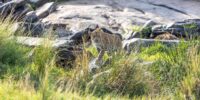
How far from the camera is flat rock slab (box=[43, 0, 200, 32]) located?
15414mm

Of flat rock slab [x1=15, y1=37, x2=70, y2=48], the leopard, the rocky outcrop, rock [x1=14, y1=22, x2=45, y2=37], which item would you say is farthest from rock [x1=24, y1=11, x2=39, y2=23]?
the leopard

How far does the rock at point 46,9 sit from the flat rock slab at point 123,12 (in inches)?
6.7

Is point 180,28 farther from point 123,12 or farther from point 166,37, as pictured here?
point 123,12

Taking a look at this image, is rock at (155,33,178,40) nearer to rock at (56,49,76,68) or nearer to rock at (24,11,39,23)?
rock at (24,11,39,23)

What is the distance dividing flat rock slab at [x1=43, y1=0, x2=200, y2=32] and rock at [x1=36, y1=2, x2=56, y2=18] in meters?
0.17

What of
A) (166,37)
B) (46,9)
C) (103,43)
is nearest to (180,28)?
(166,37)

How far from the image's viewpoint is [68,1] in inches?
730

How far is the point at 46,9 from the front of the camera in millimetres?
16250

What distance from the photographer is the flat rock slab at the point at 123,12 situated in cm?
1541

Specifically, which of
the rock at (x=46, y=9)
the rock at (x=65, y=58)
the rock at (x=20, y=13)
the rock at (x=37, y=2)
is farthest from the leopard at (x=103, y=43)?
the rock at (x=37, y=2)

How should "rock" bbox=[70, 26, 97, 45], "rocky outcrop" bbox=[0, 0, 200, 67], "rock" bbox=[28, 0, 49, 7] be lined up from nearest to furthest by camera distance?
"rock" bbox=[70, 26, 97, 45] < "rocky outcrop" bbox=[0, 0, 200, 67] < "rock" bbox=[28, 0, 49, 7]

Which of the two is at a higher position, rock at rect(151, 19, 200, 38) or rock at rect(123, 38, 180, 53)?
rock at rect(123, 38, 180, 53)

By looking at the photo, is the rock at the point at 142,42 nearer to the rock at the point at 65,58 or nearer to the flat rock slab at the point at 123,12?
the rock at the point at 65,58

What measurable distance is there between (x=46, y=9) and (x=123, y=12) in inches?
94.3
